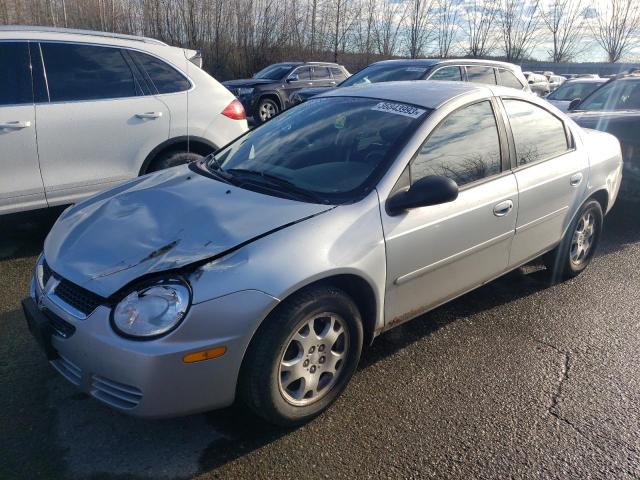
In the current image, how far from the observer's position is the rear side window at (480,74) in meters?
8.11

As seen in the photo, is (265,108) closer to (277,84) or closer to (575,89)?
(277,84)

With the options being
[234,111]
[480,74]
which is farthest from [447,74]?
[234,111]

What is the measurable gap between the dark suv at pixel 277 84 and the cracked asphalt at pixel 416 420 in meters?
11.1

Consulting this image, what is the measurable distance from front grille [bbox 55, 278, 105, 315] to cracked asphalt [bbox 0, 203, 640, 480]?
65cm

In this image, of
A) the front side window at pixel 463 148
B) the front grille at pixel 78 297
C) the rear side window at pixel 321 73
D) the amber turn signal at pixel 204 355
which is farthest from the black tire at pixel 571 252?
the rear side window at pixel 321 73

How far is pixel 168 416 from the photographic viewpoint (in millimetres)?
2285

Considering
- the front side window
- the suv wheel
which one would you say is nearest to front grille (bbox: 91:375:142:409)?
the front side window

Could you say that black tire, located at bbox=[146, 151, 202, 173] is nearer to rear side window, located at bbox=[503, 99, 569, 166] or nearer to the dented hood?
the dented hood

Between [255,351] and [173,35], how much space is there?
2787cm

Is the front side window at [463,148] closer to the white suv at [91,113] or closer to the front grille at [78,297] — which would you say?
the front grille at [78,297]

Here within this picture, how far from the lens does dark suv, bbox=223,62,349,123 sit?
46.6 ft

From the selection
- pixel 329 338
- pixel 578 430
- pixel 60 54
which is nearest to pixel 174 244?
pixel 329 338

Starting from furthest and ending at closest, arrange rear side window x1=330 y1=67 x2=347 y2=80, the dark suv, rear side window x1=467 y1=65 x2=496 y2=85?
rear side window x1=330 y1=67 x2=347 y2=80 < the dark suv < rear side window x1=467 y1=65 x2=496 y2=85

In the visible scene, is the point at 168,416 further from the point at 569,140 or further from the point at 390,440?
the point at 569,140
